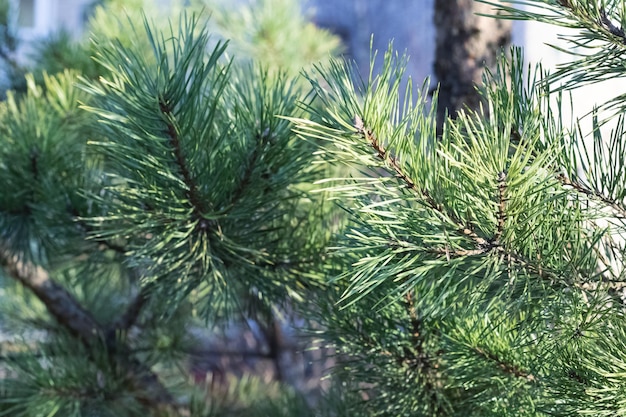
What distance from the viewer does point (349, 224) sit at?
18.4 inches

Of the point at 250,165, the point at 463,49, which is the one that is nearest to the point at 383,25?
the point at 463,49

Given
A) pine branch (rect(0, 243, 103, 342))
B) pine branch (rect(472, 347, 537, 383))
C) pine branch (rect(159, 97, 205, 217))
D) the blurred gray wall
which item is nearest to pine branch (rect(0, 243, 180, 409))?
pine branch (rect(0, 243, 103, 342))

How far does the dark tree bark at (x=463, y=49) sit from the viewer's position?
67 cm

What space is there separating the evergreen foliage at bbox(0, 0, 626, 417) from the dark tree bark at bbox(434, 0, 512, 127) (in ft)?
0.24

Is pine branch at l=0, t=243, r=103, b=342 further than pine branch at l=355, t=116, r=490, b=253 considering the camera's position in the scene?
Yes

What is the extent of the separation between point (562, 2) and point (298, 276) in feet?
1.14

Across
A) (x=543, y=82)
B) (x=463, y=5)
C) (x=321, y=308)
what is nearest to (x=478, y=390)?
(x=321, y=308)

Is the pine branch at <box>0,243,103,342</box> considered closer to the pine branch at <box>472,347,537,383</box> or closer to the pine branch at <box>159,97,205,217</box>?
the pine branch at <box>159,97,205,217</box>

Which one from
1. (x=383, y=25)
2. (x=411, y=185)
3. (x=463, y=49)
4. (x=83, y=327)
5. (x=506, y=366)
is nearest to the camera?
(x=411, y=185)

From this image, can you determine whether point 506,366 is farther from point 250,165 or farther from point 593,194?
point 250,165

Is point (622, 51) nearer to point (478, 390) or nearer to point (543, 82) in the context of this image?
point (543, 82)

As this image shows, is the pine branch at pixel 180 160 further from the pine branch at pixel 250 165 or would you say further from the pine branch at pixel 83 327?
the pine branch at pixel 83 327

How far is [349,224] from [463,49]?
0.31m

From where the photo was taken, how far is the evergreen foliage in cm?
36
